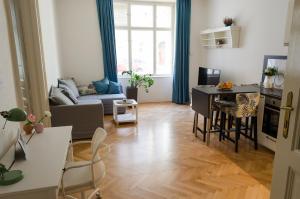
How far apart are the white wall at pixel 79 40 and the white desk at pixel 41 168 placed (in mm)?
4222

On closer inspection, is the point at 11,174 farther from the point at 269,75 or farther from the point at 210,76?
the point at 210,76

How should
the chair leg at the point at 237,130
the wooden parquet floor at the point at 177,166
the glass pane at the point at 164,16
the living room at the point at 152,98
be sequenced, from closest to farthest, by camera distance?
the living room at the point at 152,98, the wooden parquet floor at the point at 177,166, the chair leg at the point at 237,130, the glass pane at the point at 164,16

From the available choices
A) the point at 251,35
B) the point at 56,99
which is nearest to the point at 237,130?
the point at 251,35

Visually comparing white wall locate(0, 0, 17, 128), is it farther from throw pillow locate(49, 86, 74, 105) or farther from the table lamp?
throw pillow locate(49, 86, 74, 105)

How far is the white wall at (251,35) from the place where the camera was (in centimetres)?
390

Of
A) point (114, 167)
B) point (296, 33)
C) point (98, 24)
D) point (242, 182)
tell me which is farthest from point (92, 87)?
point (296, 33)

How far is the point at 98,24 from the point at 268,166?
16.6 ft

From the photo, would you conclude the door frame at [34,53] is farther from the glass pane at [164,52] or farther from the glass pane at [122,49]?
the glass pane at [164,52]

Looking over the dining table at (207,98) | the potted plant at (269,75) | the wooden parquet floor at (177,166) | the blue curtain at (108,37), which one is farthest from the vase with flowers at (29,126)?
the blue curtain at (108,37)

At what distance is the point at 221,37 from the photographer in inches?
216

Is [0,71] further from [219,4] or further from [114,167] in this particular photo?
[219,4]

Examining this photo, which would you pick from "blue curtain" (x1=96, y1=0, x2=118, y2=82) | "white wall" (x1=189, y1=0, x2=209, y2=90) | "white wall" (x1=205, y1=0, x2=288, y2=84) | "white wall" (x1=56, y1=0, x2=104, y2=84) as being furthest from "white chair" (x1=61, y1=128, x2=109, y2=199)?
"white wall" (x1=189, y1=0, x2=209, y2=90)

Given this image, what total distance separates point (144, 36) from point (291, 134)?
18.6ft

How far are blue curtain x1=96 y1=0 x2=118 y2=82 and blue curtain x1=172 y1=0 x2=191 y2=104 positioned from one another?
175cm
